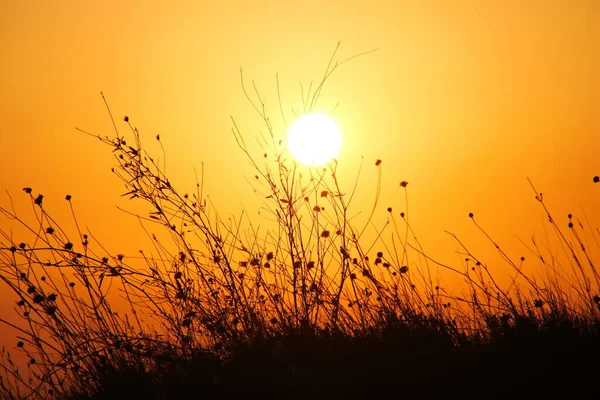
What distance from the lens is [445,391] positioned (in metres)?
3.50

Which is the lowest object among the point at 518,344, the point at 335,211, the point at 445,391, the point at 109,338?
the point at 445,391

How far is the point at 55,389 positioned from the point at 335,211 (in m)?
2.21

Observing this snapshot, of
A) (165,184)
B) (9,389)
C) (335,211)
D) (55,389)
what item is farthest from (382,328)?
(9,389)

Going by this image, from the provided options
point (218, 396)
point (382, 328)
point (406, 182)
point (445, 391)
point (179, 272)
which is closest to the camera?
point (445, 391)

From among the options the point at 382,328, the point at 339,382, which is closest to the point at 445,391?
the point at 339,382

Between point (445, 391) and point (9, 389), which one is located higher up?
point (9, 389)

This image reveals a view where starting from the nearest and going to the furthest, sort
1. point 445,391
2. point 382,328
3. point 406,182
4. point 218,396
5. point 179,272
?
point 445,391, point 218,396, point 382,328, point 179,272, point 406,182

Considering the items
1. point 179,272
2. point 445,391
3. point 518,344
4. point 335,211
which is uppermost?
point 335,211

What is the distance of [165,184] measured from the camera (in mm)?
4703

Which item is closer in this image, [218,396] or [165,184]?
[218,396]

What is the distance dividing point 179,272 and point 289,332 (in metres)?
0.87

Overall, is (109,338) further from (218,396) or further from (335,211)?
(335,211)

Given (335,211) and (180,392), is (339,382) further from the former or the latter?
(335,211)

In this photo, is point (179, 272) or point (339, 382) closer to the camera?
point (339, 382)
